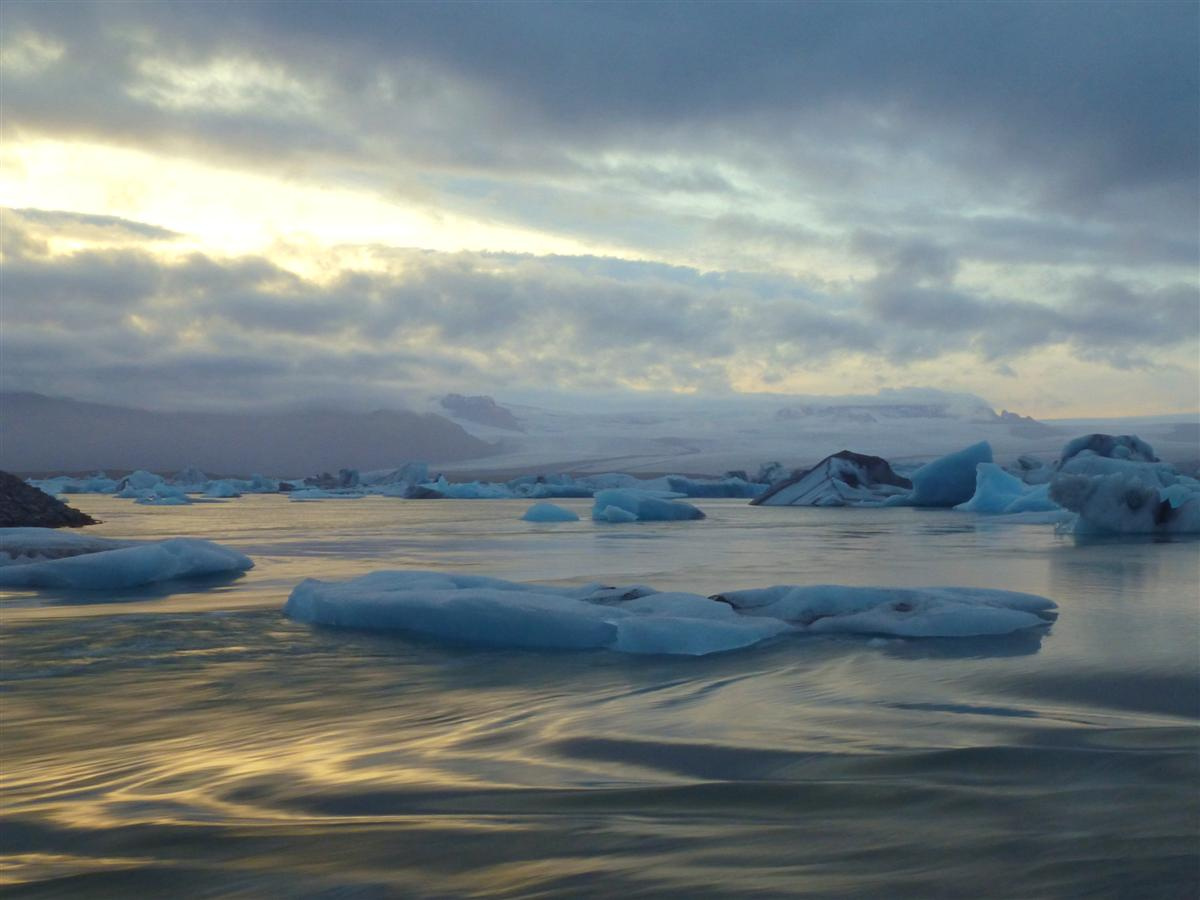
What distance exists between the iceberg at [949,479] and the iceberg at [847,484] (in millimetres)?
1037

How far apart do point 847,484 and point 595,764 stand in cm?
2554

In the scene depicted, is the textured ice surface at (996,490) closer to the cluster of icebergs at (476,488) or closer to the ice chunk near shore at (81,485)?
the cluster of icebergs at (476,488)

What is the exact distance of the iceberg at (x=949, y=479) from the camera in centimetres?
2466

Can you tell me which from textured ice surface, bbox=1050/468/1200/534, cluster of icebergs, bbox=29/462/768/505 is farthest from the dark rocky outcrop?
cluster of icebergs, bbox=29/462/768/505

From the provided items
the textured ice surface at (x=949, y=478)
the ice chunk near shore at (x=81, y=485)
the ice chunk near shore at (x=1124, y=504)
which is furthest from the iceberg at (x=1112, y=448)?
the ice chunk near shore at (x=81, y=485)

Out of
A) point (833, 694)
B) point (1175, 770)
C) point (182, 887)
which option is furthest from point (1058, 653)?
point (182, 887)

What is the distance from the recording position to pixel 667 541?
13453mm

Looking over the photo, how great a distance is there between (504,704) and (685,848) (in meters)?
1.60

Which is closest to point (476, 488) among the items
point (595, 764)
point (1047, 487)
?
point (1047, 487)

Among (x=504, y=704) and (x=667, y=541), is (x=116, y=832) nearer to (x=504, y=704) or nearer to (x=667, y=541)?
(x=504, y=704)

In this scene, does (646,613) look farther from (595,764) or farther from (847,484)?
(847,484)

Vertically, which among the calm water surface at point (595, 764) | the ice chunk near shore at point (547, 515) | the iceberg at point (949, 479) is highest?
the iceberg at point (949, 479)

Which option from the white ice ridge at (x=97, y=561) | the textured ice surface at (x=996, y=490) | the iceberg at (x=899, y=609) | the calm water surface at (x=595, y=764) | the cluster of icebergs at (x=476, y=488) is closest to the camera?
the calm water surface at (x=595, y=764)

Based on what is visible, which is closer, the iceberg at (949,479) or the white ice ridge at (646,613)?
the white ice ridge at (646,613)
